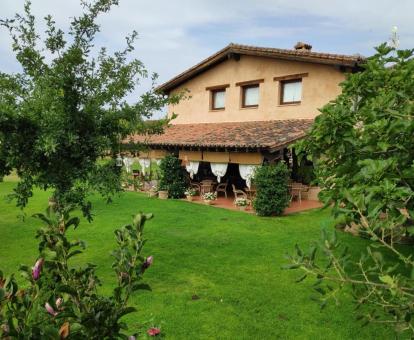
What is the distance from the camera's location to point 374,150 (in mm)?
3361

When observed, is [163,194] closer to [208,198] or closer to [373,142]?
[208,198]

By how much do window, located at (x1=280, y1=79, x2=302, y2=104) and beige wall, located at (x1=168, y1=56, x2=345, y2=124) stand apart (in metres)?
0.28

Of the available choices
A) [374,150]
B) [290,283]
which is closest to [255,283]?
[290,283]

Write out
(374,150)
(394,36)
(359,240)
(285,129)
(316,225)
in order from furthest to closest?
(285,129)
(316,225)
(359,240)
(394,36)
(374,150)

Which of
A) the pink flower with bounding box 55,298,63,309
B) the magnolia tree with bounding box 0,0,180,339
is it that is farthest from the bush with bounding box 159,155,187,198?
the pink flower with bounding box 55,298,63,309

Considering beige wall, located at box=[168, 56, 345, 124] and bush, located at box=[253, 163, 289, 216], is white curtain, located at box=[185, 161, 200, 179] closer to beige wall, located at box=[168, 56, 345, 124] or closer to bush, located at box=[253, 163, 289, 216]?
beige wall, located at box=[168, 56, 345, 124]

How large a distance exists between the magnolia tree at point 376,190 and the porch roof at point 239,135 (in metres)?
8.82

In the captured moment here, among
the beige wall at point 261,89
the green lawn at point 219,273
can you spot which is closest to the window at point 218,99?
the beige wall at point 261,89

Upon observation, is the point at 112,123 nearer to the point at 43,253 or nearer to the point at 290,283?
the point at 290,283

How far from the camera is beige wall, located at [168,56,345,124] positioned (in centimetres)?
1656

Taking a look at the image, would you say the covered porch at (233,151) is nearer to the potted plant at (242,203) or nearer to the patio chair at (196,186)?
the patio chair at (196,186)

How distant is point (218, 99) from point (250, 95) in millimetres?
2351

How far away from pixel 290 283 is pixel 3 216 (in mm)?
11359

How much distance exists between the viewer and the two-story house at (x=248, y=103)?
1548cm
